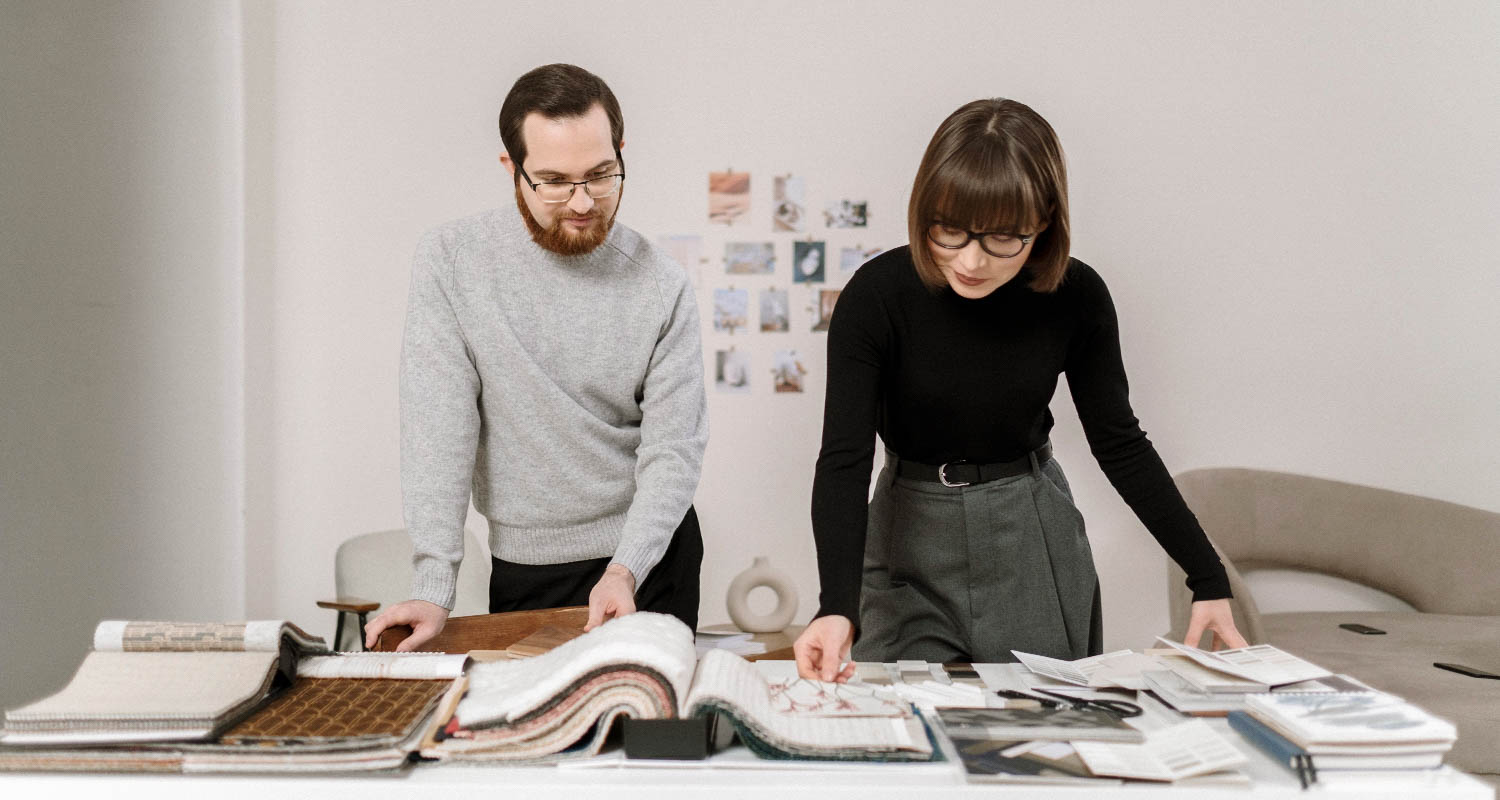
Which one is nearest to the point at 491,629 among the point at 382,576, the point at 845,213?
the point at 382,576

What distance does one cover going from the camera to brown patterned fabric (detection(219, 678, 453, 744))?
109 cm

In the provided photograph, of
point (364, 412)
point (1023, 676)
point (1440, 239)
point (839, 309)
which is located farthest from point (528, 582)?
point (1440, 239)

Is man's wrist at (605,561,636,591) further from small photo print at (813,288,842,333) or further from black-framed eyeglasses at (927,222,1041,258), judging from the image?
small photo print at (813,288,842,333)

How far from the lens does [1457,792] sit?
102 cm

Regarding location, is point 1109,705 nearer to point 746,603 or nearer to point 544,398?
point 544,398

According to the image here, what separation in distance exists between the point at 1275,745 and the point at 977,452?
67cm

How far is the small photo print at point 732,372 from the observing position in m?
3.47

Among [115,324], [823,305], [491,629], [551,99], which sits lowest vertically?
[491,629]

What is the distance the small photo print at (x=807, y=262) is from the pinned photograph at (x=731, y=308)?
18 cm

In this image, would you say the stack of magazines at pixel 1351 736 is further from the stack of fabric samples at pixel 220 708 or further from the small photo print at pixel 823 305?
the small photo print at pixel 823 305

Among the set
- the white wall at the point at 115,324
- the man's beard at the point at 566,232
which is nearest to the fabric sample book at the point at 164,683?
the man's beard at the point at 566,232

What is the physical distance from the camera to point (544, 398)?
1.74m

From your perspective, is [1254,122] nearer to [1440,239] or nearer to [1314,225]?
[1314,225]

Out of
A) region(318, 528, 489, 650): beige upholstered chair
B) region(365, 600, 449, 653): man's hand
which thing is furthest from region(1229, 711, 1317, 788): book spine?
region(318, 528, 489, 650): beige upholstered chair
